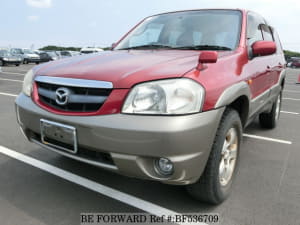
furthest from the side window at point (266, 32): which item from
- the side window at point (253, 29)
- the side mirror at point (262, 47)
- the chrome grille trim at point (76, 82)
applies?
the chrome grille trim at point (76, 82)

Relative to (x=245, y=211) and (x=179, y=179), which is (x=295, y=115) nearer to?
(x=245, y=211)

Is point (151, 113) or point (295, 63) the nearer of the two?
point (151, 113)

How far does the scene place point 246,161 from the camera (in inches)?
124

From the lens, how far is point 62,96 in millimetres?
1934

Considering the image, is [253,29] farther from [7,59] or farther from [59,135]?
[7,59]

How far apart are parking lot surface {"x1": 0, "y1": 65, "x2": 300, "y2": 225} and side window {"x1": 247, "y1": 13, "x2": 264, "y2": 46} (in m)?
1.36

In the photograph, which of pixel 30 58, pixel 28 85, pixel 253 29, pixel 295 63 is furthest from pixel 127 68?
pixel 295 63

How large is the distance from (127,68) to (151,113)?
1.44ft

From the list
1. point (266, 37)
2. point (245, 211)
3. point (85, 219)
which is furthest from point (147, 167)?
point (266, 37)

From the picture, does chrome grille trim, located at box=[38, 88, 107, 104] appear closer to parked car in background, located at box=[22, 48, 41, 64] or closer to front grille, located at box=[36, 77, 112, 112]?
front grille, located at box=[36, 77, 112, 112]

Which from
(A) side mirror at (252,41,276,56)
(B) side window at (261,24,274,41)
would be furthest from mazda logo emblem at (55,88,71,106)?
(B) side window at (261,24,274,41)

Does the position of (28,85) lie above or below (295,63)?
above

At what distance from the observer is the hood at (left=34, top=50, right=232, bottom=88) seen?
1.80 meters

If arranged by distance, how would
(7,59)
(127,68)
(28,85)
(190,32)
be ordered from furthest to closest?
(7,59) < (190,32) < (28,85) < (127,68)
